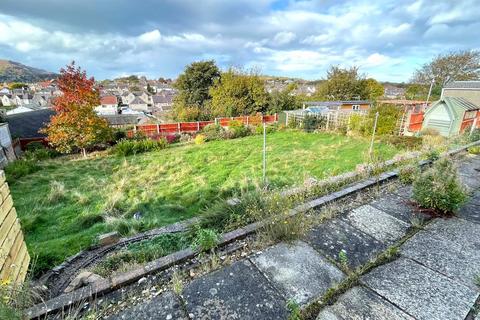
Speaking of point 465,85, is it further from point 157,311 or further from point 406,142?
point 157,311

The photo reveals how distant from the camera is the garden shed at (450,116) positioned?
9.41 meters

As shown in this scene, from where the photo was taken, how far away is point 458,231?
7.85ft

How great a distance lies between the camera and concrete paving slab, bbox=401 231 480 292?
1816mm

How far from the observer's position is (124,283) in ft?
5.80

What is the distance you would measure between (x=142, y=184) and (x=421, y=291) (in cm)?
633

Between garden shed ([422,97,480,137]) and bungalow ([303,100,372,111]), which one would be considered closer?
garden shed ([422,97,480,137])

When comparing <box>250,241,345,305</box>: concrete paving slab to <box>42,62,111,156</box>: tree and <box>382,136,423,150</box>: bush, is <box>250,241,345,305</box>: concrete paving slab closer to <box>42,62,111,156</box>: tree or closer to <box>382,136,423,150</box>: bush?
<box>382,136,423,150</box>: bush

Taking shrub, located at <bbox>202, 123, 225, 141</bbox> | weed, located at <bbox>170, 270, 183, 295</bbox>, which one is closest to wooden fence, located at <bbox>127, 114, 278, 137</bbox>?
shrub, located at <bbox>202, 123, 225, 141</bbox>

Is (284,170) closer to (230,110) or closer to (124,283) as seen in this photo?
(124,283)

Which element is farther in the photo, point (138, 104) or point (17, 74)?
point (17, 74)

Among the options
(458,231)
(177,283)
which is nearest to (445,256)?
(458,231)

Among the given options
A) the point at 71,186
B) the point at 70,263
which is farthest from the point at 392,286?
the point at 71,186

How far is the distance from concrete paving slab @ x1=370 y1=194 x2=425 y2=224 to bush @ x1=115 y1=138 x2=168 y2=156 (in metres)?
10.4

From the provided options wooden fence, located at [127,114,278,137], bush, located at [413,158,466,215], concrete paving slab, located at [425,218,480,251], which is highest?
bush, located at [413,158,466,215]
